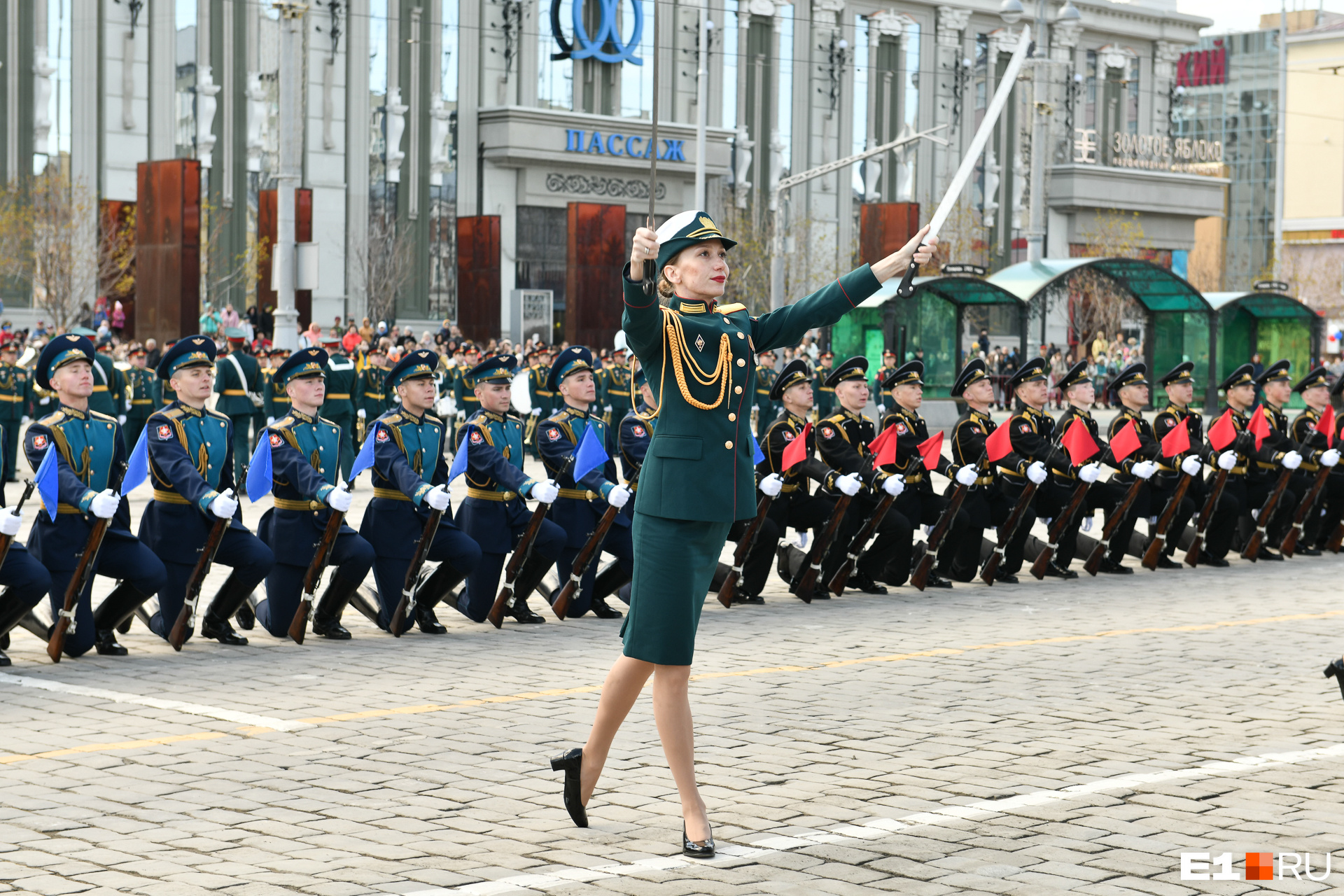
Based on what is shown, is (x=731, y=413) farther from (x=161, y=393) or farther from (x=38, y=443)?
(x=161, y=393)

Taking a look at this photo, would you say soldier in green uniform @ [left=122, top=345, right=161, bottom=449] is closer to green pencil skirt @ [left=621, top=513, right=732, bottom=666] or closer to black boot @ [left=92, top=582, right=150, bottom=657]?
black boot @ [left=92, top=582, right=150, bottom=657]

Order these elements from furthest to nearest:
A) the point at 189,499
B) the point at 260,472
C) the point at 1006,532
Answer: the point at 1006,532, the point at 260,472, the point at 189,499

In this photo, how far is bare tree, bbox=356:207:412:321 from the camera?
1839 inches

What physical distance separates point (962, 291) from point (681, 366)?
80.4 ft

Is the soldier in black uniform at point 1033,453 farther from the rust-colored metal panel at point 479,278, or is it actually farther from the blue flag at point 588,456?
the rust-colored metal panel at point 479,278

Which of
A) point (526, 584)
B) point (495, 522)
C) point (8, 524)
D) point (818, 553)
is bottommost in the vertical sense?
point (526, 584)

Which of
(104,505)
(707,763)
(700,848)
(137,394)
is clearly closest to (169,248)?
(137,394)

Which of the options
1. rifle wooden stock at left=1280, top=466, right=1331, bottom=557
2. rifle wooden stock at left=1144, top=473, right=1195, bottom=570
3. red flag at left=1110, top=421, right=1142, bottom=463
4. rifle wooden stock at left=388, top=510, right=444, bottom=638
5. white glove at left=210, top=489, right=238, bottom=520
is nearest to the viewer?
white glove at left=210, top=489, right=238, bottom=520

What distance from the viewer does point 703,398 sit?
5566 mm

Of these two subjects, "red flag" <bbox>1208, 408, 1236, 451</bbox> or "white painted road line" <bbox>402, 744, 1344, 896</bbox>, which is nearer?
"white painted road line" <bbox>402, 744, 1344, 896</bbox>

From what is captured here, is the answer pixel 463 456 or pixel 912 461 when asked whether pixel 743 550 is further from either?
pixel 463 456

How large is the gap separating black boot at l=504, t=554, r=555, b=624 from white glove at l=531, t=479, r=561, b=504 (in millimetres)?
601

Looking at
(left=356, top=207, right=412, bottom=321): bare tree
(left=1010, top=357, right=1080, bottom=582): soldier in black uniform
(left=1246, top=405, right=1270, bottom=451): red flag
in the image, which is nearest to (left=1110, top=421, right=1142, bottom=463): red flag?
(left=1010, top=357, right=1080, bottom=582): soldier in black uniform

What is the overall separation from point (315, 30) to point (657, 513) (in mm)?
42826
